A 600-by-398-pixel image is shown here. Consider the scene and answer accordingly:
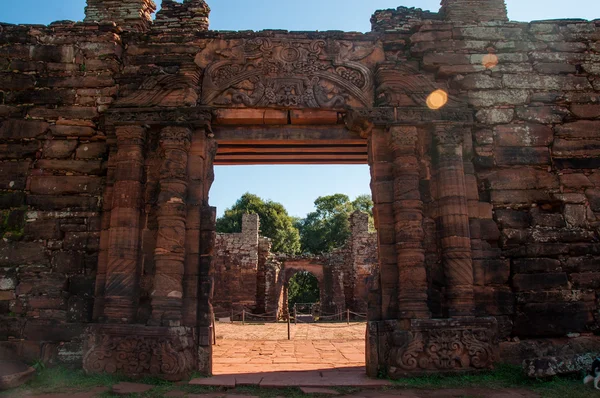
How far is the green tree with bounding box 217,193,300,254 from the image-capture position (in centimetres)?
4159

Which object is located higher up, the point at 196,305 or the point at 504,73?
the point at 504,73

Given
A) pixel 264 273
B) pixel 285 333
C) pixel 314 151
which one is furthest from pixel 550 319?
pixel 264 273

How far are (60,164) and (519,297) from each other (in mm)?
7083

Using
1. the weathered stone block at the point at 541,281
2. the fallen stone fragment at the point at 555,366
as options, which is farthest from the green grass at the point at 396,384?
the weathered stone block at the point at 541,281

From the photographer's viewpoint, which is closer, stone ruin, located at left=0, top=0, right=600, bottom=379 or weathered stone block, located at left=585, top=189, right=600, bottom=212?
stone ruin, located at left=0, top=0, right=600, bottom=379

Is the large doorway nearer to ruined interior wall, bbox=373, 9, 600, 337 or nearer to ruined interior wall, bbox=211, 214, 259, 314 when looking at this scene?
ruined interior wall, bbox=373, 9, 600, 337

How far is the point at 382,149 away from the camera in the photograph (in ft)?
22.3

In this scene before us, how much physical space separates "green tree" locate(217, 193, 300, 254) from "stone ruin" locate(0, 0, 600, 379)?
1326 inches

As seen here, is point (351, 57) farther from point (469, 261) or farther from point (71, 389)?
point (71, 389)

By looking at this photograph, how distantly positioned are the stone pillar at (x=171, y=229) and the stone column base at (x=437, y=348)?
2.80 metres

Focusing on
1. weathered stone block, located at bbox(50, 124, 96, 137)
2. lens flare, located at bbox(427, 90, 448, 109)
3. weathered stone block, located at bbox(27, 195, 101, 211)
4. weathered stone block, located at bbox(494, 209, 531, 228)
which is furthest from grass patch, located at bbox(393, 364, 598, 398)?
weathered stone block, located at bbox(50, 124, 96, 137)

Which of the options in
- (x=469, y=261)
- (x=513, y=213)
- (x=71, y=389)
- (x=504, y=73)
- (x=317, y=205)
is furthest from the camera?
(x=317, y=205)

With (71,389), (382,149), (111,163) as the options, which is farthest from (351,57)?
(71,389)

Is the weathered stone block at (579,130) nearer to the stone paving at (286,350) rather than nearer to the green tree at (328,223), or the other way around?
the stone paving at (286,350)
